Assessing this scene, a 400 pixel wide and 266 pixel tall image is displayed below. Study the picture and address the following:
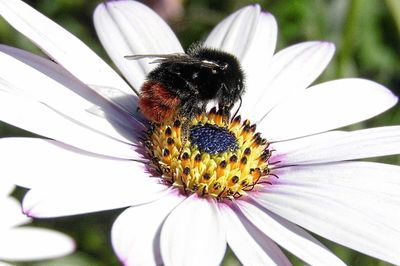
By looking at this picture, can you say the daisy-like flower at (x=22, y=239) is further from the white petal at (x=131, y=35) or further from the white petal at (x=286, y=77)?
the white petal at (x=286, y=77)

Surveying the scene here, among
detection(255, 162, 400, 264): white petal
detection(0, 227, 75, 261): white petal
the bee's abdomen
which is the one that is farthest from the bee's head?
detection(0, 227, 75, 261): white petal

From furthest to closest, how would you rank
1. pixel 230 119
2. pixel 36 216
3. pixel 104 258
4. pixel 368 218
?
1. pixel 104 258
2. pixel 230 119
3. pixel 368 218
4. pixel 36 216

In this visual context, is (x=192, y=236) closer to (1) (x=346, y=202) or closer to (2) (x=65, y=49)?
(1) (x=346, y=202)

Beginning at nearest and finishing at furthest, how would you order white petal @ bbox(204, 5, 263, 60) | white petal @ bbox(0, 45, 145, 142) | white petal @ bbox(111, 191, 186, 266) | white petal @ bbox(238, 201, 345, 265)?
white petal @ bbox(111, 191, 186, 266), white petal @ bbox(238, 201, 345, 265), white petal @ bbox(0, 45, 145, 142), white petal @ bbox(204, 5, 263, 60)

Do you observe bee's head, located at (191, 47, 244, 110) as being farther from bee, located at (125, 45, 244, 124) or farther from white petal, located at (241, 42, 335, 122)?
white petal, located at (241, 42, 335, 122)

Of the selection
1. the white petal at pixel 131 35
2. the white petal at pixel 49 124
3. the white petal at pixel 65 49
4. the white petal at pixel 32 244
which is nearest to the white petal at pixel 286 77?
the white petal at pixel 131 35

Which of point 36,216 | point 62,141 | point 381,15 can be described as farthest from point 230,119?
point 381,15

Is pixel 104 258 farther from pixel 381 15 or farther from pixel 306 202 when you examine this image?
pixel 381 15
